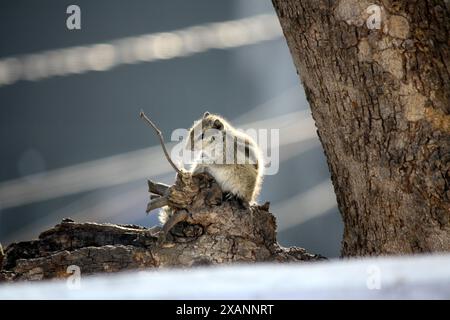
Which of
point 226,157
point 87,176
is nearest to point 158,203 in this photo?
point 226,157

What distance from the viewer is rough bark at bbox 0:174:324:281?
7.64ft

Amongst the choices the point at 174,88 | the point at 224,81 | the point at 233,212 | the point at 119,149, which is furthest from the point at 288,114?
the point at 233,212

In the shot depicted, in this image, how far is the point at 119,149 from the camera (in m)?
7.64

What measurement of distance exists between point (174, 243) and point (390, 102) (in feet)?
3.12

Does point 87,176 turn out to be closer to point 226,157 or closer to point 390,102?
point 226,157

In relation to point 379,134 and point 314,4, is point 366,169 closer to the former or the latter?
point 379,134

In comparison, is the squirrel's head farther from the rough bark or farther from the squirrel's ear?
the rough bark

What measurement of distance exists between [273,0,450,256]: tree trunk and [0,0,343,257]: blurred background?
515 centimetres

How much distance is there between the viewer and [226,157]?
3461mm

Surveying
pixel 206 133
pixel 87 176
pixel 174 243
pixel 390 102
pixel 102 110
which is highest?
pixel 102 110

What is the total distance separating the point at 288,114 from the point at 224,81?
93 cm

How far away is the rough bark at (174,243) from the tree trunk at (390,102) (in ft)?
1.46

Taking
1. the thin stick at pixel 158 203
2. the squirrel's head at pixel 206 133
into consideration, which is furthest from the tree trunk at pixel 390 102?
the squirrel's head at pixel 206 133
